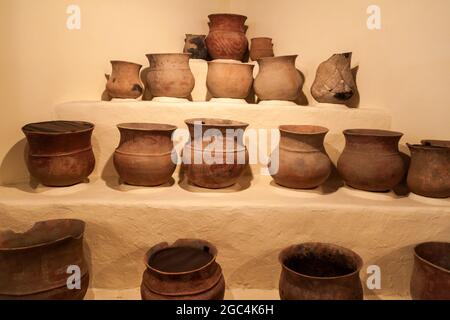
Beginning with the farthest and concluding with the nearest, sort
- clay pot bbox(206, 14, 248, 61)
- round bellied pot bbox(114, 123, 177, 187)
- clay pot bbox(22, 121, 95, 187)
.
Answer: clay pot bbox(206, 14, 248, 61) < round bellied pot bbox(114, 123, 177, 187) < clay pot bbox(22, 121, 95, 187)

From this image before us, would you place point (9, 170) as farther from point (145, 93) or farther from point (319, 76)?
point (319, 76)

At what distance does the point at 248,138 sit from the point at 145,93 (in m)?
1.08

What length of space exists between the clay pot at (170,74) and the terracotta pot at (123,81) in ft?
0.43

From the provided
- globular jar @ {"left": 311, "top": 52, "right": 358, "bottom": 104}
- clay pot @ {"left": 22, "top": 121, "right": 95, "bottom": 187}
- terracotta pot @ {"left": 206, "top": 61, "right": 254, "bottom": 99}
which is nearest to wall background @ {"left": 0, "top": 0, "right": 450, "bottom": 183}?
globular jar @ {"left": 311, "top": 52, "right": 358, "bottom": 104}

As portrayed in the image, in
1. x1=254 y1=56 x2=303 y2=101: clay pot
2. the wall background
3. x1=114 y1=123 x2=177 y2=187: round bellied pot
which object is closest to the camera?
x1=114 y1=123 x2=177 y2=187: round bellied pot

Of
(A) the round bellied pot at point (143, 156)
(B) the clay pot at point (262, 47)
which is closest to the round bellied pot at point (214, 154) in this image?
(A) the round bellied pot at point (143, 156)

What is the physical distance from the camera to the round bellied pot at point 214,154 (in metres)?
2.16

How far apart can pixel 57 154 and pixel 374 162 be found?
1.88 metres

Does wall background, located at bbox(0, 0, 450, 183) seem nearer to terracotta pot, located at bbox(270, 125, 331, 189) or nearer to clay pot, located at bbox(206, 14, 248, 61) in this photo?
clay pot, located at bbox(206, 14, 248, 61)

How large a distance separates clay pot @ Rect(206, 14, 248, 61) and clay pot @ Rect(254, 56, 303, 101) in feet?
1.56

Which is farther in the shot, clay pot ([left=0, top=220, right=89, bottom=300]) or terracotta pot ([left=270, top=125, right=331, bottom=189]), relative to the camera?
terracotta pot ([left=270, top=125, right=331, bottom=189])

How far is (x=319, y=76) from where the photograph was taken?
109 inches

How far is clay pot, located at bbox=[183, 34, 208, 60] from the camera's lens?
3.22 meters

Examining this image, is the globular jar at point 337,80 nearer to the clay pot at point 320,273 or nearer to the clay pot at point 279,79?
the clay pot at point 279,79
